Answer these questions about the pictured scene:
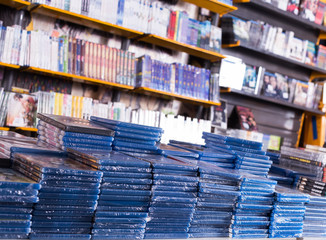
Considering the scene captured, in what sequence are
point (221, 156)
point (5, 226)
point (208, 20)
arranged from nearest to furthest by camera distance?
point (5, 226) < point (221, 156) < point (208, 20)

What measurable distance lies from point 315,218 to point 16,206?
149 cm

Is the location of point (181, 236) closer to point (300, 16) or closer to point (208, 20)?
point (208, 20)

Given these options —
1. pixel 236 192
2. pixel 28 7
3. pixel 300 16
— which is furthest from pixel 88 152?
pixel 300 16

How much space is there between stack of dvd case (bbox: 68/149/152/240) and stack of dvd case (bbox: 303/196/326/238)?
0.94 meters

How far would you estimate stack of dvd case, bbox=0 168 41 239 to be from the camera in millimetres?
1326

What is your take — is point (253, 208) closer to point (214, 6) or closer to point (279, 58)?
point (214, 6)

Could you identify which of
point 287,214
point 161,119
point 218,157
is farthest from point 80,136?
point 161,119

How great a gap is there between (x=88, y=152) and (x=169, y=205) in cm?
36

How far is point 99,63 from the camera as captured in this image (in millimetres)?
3736

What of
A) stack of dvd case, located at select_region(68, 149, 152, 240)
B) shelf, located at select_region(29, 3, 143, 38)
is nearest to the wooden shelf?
shelf, located at select_region(29, 3, 143, 38)

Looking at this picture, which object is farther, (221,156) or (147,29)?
(147,29)

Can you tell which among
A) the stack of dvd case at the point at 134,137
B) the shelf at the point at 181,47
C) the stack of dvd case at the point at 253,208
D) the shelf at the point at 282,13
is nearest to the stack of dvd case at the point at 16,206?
the stack of dvd case at the point at 134,137

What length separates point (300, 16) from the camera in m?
5.30

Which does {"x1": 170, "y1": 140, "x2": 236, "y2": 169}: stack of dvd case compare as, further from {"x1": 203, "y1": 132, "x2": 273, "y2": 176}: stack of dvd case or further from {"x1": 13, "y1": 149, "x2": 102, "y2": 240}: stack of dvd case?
{"x1": 13, "y1": 149, "x2": 102, "y2": 240}: stack of dvd case
